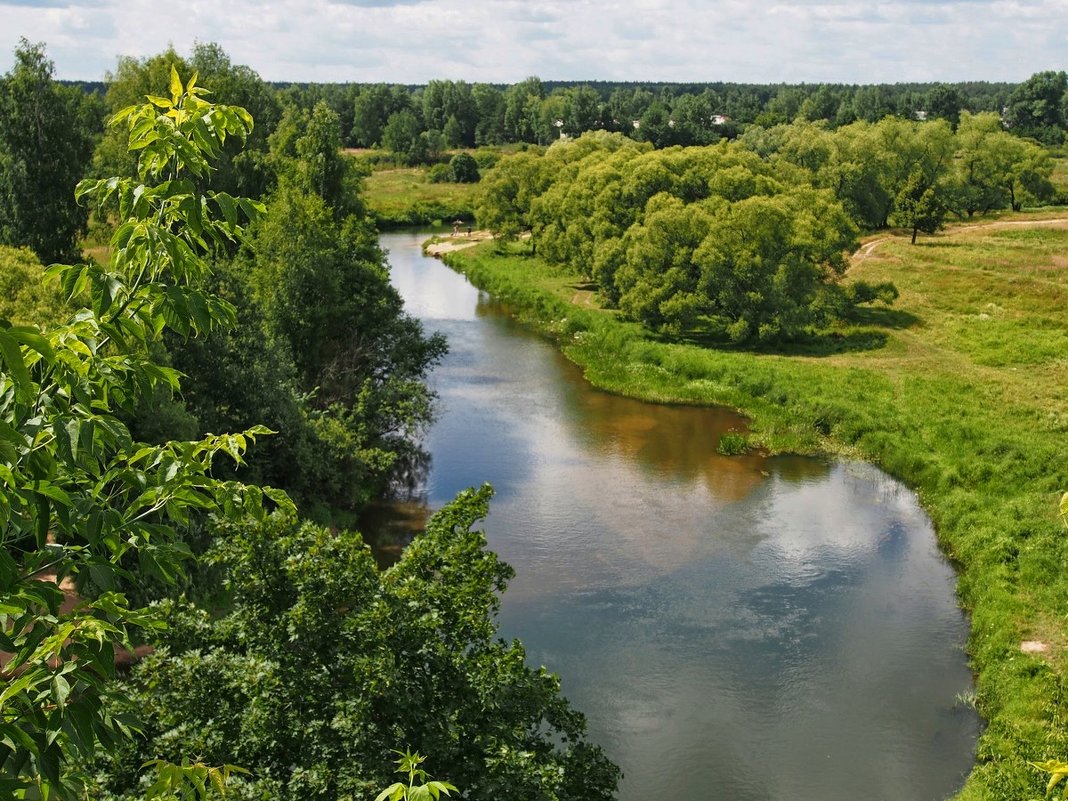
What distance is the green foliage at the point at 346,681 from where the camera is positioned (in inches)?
416

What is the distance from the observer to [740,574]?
77.8 feet

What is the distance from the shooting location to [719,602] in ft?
73.4

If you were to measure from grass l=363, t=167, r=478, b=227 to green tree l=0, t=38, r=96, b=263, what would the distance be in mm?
39691

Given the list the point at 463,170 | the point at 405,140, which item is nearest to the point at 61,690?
the point at 463,170

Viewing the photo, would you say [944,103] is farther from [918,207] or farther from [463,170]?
[918,207]

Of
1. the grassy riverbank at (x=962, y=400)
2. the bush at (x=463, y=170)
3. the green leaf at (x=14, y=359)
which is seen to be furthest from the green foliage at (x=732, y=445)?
the bush at (x=463, y=170)

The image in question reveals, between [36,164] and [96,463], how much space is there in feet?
123

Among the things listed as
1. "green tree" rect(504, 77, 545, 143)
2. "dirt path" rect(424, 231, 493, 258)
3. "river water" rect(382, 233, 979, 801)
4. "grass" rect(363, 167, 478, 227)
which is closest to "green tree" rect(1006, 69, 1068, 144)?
"green tree" rect(504, 77, 545, 143)

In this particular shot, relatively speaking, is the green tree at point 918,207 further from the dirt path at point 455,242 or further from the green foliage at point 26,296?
the green foliage at point 26,296

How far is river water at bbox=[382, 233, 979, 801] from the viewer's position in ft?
57.8

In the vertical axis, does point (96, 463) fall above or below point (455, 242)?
above

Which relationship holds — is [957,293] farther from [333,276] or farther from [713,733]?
[713,733]

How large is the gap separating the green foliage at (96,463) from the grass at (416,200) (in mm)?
73253

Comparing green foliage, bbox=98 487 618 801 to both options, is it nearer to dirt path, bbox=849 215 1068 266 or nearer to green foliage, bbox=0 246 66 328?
green foliage, bbox=0 246 66 328
